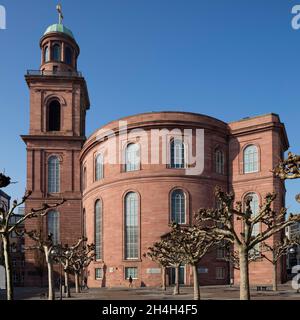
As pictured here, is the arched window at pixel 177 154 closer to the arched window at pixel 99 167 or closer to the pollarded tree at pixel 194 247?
the arched window at pixel 99 167

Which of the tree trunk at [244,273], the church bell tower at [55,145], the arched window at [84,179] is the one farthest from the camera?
the church bell tower at [55,145]

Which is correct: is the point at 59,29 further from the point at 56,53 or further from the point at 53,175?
the point at 53,175

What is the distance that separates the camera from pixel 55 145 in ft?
219

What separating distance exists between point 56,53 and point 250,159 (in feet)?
115

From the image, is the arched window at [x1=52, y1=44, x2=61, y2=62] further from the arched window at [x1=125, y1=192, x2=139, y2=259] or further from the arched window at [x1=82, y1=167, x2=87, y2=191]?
the arched window at [x1=125, y1=192, x2=139, y2=259]

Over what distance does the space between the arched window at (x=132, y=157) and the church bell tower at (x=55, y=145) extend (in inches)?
566

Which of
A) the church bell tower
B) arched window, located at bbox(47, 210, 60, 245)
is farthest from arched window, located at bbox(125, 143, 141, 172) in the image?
arched window, located at bbox(47, 210, 60, 245)

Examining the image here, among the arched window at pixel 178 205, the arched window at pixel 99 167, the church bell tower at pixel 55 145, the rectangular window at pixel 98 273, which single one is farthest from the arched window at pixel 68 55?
the rectangular window at pixel 98 273

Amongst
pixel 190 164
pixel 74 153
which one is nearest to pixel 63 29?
pixel 74 153

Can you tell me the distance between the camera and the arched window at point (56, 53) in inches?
2758

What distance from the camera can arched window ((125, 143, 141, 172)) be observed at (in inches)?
2110

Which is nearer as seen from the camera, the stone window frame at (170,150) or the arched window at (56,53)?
the stone window frame at (170,150)

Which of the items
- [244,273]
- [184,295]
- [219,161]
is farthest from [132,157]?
[244,273]

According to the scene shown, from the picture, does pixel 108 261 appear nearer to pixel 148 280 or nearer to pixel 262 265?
pixel 148 280
